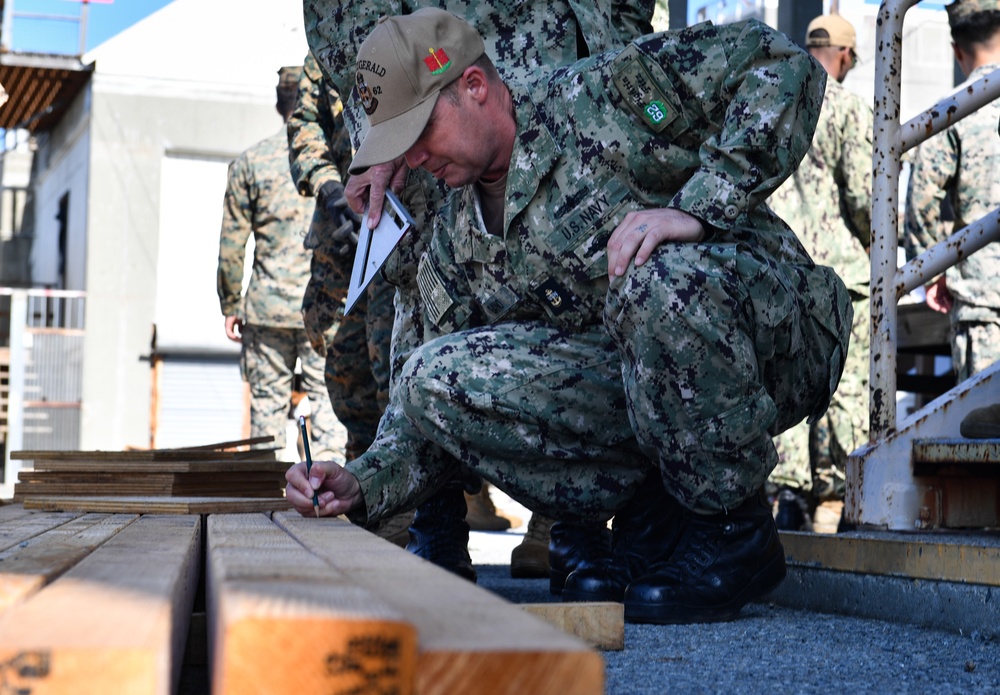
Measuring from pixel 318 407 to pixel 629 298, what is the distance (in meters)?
4.28

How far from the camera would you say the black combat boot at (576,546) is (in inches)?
102

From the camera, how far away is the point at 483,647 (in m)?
0.87

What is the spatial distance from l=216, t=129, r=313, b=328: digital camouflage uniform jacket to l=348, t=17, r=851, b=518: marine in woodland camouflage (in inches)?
154

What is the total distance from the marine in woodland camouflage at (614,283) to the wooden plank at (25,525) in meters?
0.52

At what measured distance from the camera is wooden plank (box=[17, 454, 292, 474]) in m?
3.00

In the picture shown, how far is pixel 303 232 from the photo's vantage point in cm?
646

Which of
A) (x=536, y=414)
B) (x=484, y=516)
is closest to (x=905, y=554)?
(x=536, y=414)

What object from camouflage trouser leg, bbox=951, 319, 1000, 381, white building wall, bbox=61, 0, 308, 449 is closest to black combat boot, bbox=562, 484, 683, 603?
camouflage trouser leg, bbox=951, 319, 1000, 381

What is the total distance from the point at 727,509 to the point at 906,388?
458 centimetres

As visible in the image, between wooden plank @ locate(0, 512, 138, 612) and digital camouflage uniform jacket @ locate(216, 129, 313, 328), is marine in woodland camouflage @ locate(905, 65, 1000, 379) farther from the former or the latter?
wooden plank @ locate(0, 512, 138, 612)

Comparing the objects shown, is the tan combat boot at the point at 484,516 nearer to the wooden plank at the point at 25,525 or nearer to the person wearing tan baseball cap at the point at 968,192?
the person wearing tan baseball cap at the point at 968,192

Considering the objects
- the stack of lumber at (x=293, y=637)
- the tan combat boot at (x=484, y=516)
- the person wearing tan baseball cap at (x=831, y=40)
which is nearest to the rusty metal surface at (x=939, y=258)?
the stack of lumber at (x=293, y=637)

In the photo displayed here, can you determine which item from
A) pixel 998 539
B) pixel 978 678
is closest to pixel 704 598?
pixel 978 678

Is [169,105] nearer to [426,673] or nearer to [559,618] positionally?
[559,618]
